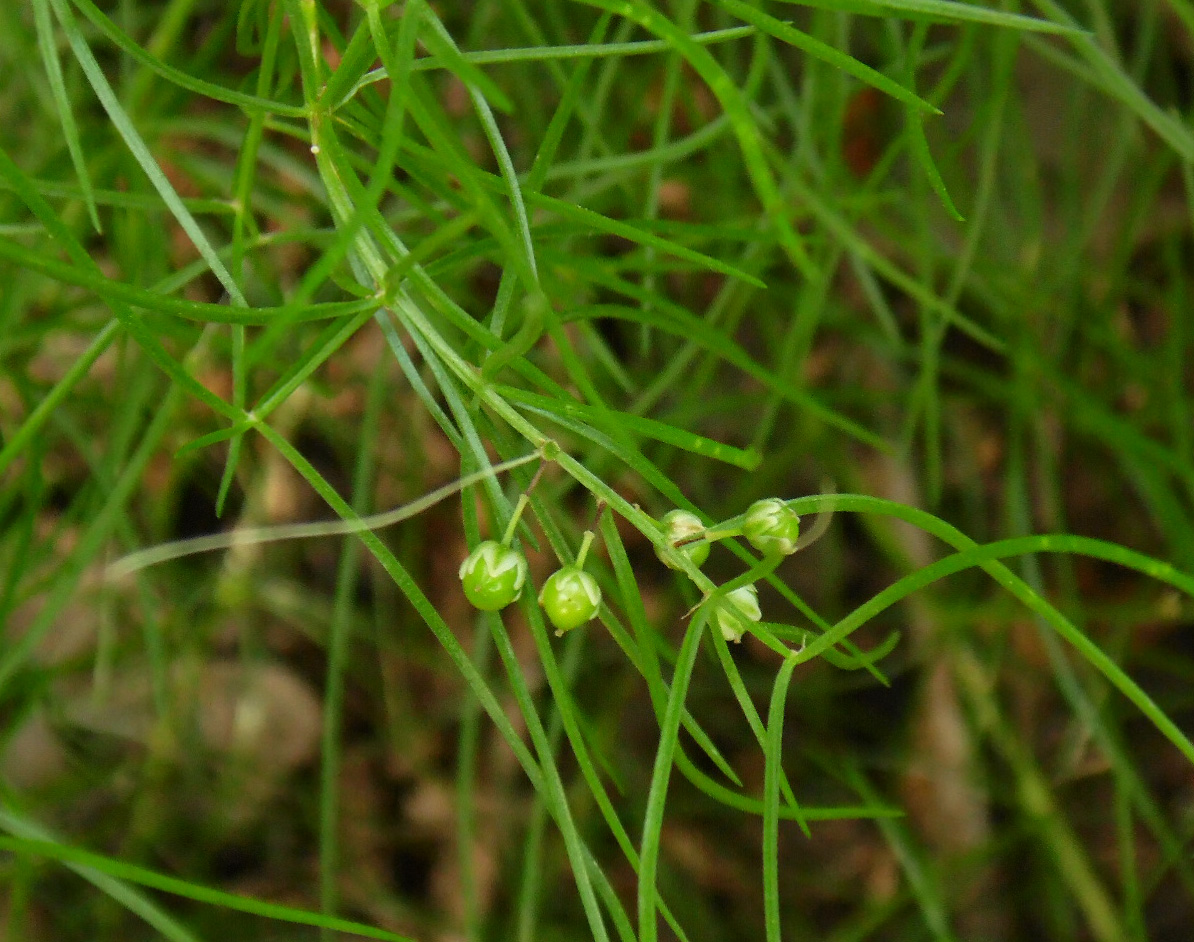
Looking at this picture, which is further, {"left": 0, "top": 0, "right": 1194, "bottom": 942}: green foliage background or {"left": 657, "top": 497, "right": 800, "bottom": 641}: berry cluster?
{"left": 0, "top": 0, "right": 1194, "bottom": 942}: green foliage background

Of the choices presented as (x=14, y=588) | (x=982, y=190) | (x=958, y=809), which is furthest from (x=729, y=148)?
(x=958, y=809)

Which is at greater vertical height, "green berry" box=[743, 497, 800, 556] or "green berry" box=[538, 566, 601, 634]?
"green berry" box=[743, 497, 800, 556]

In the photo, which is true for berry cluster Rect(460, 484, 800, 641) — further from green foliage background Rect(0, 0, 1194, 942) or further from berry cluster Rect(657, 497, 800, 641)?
green foliage background Rect(0, 0, 1194, 942)

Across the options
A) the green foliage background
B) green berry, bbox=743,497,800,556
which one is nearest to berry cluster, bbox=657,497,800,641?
green berry, bbox=743,497,800,556

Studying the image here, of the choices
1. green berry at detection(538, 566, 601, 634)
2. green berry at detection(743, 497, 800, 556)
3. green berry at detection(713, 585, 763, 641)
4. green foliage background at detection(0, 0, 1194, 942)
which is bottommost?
green foliage background at detection(0, 0, 1194, 942)

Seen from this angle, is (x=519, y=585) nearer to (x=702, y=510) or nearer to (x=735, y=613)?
(x=735, y=613)

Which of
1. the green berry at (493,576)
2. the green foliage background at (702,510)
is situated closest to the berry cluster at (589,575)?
the green berry at (493,576)
